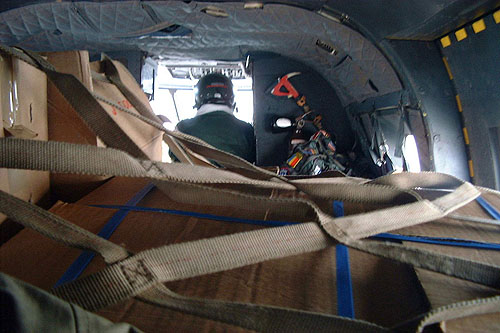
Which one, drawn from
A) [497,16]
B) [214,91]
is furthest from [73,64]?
[214,91]

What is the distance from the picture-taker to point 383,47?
2148 mm

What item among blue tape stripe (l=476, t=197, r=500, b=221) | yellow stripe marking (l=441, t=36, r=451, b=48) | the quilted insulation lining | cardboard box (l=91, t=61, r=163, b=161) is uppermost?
the quilted insulation lining

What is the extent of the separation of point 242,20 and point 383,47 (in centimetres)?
113

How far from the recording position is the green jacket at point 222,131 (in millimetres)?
3078

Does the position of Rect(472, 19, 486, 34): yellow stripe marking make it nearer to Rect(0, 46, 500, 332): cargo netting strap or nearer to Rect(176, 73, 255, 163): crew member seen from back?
Rect(0, 46, 500, 332): cargo netting strap

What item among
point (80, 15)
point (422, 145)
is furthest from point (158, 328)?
point (80, 15)

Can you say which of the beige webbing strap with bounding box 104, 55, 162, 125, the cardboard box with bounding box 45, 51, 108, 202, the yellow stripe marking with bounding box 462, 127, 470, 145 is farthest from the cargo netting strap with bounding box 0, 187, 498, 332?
the yellow stripe marking with bounding box 462, 127, 470, 145

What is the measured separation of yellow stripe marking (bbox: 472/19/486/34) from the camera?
62.6 inches

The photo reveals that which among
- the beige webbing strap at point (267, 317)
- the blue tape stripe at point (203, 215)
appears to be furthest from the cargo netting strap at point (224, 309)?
the blue tape stripe at point (203, 215)

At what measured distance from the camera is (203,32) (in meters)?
2.81

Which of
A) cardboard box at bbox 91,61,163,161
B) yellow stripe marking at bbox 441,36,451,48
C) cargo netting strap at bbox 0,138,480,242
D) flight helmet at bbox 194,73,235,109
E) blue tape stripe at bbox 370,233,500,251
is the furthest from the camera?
flight helmet at bbox 194,73,235,109

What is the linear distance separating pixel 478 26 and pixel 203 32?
2081 mm

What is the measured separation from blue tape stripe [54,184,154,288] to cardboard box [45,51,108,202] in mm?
207

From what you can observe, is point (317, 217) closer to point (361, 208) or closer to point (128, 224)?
point (361, 208)
